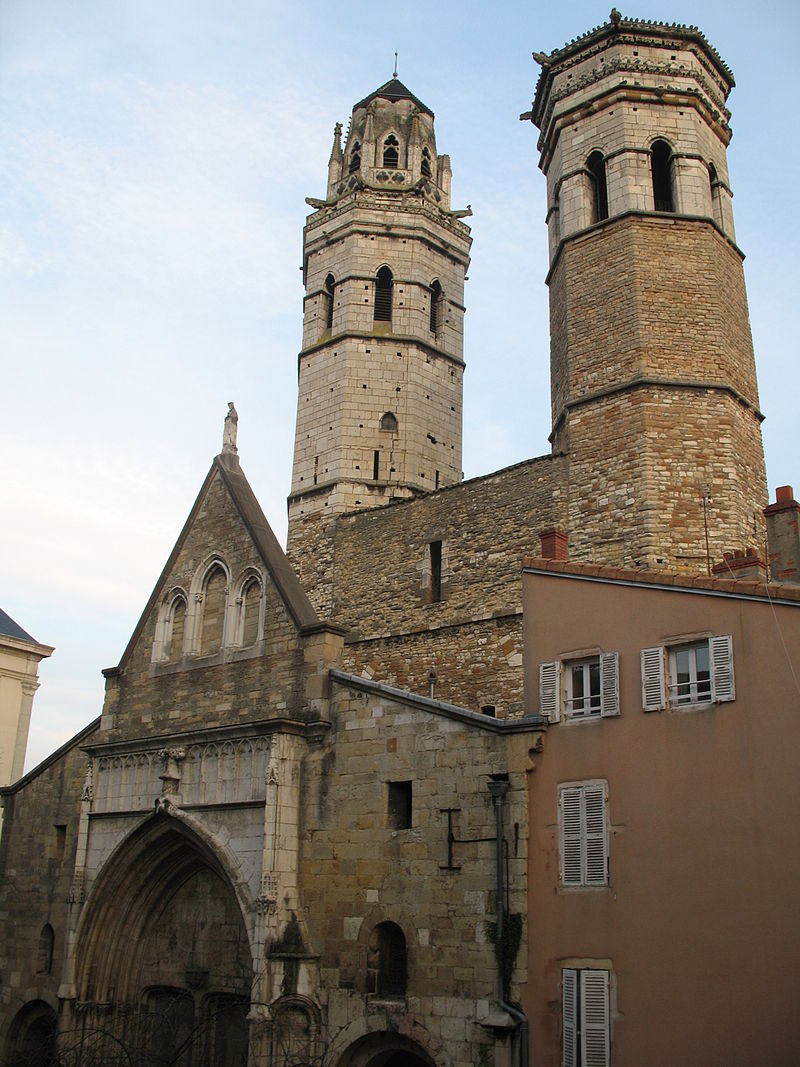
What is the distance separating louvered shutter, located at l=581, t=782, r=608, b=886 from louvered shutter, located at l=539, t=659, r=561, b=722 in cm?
98

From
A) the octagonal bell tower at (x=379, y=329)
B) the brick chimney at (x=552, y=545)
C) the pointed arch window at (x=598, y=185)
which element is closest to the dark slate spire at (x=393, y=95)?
the octagonal bell tower at (x=379, y=329)

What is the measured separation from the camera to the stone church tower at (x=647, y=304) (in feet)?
60.9

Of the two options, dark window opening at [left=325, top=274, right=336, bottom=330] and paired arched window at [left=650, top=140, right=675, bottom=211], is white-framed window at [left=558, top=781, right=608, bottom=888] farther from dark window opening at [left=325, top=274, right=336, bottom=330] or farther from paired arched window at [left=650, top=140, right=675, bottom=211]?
dark window opening at [left=325, top=274, right=336, bottom=330]

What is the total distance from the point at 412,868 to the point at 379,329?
56.9 feet

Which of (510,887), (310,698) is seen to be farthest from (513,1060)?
(310,698)

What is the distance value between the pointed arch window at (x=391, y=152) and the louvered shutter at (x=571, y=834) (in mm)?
23056

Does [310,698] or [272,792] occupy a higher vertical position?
[310,698]

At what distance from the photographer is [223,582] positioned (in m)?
17.4

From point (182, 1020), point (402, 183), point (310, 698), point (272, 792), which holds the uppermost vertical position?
point (402, 183)

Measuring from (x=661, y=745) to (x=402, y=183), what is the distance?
22.2m

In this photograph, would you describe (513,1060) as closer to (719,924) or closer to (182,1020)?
(719,924)

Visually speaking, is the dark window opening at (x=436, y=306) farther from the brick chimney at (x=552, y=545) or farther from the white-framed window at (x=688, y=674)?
Result: the white-framed window at (x=688, y=674)

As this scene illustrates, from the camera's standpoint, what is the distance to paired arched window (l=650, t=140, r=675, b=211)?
2198 cm

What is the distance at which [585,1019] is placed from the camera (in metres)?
11.0
